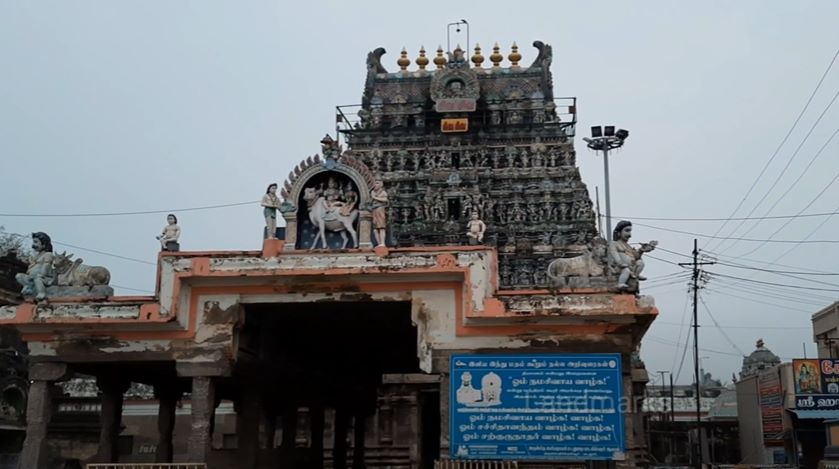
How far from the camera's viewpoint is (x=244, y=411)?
688 inches

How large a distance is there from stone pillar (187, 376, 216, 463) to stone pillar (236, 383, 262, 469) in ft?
9.56

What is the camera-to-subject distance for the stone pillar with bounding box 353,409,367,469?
83.1 feet

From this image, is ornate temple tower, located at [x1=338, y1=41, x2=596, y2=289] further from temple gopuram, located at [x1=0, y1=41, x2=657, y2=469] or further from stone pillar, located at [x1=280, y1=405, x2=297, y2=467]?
temple gopuram, located at [x1=0, y1=41, x2=657, y2=469]

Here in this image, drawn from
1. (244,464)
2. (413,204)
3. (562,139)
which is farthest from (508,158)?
(244,464)

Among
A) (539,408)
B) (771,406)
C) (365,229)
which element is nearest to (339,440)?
(365,229)

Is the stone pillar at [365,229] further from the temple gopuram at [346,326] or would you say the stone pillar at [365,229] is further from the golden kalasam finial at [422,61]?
the golden kalasam finial at [422,61]

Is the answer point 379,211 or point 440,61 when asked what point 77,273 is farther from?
point 440,61

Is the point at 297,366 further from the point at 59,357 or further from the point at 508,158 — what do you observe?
the point at 508,158

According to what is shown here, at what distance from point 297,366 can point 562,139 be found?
27.2 metres

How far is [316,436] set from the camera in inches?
952

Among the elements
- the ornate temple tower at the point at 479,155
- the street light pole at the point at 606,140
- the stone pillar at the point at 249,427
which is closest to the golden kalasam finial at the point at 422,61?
the ornate temple tower at the point at 479,155

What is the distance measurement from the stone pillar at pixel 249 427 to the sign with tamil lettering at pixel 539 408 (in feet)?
19.4

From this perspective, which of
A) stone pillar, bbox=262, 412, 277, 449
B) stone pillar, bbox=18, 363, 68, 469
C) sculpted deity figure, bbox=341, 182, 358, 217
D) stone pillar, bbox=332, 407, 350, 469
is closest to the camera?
stone pillar, bbox=18, 363, 68, 469

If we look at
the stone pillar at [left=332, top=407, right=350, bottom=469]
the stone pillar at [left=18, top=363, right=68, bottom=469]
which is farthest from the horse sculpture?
the stone pillar at [left=332, top=407, right=350, bottom=469]
